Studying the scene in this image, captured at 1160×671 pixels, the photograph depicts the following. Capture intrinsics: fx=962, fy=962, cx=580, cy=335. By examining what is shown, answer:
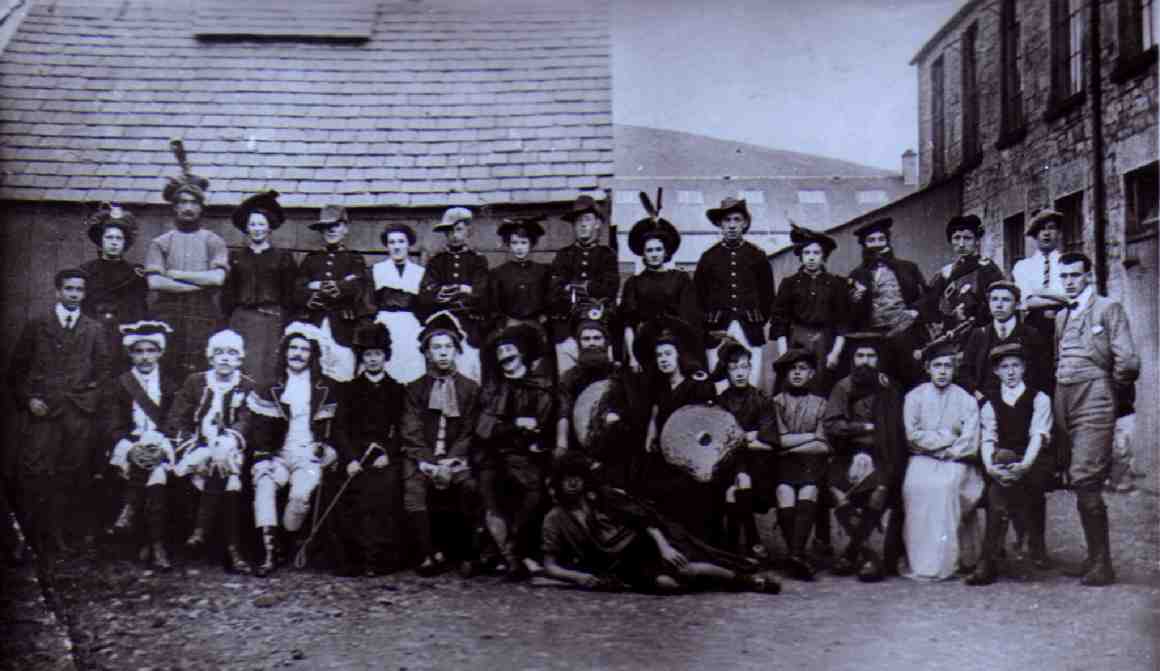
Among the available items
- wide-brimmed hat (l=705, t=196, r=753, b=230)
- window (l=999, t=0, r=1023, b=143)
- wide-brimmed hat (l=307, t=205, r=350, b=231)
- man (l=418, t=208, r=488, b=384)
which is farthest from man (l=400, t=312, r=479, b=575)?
window (l=999, t=0, r=1023, b=143)

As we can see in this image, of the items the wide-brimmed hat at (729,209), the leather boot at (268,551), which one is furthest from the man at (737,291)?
the leather boot at (268,551)

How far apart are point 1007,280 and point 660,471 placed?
1.83 meters

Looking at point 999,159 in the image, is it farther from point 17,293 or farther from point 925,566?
point 17,293

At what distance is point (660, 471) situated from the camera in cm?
420

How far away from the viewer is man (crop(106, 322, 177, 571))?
164 inches

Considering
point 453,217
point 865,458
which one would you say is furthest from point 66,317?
point 865,458

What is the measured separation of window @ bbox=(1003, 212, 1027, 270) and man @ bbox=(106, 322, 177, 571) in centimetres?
386

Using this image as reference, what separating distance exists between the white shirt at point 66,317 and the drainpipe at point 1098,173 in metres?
4.51

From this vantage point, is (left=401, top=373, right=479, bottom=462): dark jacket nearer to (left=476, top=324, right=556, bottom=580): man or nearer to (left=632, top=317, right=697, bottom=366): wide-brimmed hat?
(left=476, top=324, right=556, bottom=580): man

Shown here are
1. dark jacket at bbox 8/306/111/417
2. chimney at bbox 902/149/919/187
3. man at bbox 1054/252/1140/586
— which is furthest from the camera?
chimney at bbox 902/149/919/187

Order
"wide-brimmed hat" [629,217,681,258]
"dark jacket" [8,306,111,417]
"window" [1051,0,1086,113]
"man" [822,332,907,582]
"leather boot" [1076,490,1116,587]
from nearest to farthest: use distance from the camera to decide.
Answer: "leather boot" [1076,490,1116,587] → "man" [822,332,907,582] → "dark jacket" [8,306,111,417] → "window" [1051,0,1086,113] → "wide-brimmed hat" [629,217,681,258]

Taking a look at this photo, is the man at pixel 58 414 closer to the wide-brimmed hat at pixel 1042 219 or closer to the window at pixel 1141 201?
the wide-brimmed hat at pixel 1042 219

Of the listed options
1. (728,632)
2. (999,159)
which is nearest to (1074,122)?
(999,159)

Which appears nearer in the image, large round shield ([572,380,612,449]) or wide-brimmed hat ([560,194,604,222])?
large round shield ([572,380,612,449])
